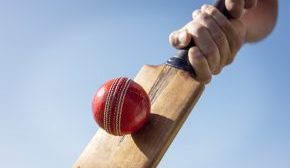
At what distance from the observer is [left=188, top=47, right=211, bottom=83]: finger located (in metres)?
1.63

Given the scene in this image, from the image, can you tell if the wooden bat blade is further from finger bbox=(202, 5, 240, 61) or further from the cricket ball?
finger bbox=(202, 5, 240, 61)

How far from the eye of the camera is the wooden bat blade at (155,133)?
1.51 metres

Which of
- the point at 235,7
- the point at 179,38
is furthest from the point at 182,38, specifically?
the point at 235,7

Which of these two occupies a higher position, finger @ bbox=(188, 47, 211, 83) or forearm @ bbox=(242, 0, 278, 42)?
forearm @ bbox=(242, 0, 278, 42)

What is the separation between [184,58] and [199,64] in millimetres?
75

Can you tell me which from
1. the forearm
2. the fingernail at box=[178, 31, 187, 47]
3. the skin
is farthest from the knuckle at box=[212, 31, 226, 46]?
the forearm

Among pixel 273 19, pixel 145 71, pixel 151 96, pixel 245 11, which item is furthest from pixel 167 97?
pixel 273 19

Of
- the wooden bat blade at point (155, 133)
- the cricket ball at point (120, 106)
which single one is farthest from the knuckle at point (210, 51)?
→ the cricket ball at point (120, 106)

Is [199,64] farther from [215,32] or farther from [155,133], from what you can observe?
[155,133]

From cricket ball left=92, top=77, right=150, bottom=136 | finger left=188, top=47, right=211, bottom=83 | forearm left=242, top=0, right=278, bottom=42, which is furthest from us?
forearm left=242, top=0, right=278, bottom=42

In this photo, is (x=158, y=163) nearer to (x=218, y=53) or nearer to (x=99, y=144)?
(x=99, y=144)

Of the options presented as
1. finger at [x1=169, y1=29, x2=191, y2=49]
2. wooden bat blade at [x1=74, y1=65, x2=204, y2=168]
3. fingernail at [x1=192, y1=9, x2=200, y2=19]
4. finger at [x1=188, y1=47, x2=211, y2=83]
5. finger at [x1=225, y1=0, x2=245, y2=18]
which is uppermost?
finger at [x1=225, y1=0, x2=245, y2=18]

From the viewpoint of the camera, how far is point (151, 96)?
1.66 meters

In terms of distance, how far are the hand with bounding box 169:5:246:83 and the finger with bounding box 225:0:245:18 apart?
0.03m
